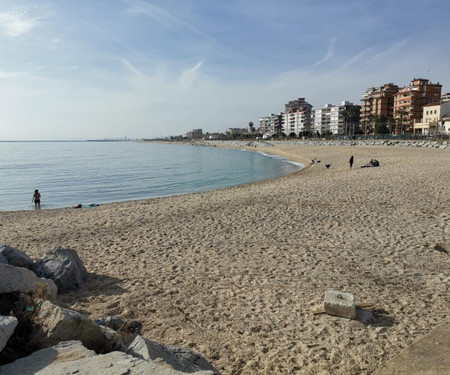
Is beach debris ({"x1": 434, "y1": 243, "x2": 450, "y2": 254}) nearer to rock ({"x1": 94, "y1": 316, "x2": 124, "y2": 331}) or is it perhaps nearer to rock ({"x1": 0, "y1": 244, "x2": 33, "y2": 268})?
rock ({"x1": 94, "y1": 316, "x2": 124, "y2": 331})

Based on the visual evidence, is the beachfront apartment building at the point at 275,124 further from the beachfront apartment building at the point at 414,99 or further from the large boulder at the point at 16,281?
the large boulder at the point at 16,281

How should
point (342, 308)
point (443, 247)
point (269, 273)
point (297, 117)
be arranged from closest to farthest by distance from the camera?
point (342, 308), point (269, 273), point (443, 247), point (297, 117)

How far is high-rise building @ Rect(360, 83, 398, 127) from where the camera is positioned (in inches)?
4067

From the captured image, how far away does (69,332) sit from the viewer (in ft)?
11.0

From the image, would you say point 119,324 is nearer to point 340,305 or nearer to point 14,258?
point 14,258

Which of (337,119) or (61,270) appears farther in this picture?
(337,119)

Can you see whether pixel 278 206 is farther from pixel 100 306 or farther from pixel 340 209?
pixel 100 306

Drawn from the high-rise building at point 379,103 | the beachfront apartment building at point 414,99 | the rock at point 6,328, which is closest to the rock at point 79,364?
the rock at point 6,328

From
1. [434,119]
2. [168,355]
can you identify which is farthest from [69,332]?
[434,119]

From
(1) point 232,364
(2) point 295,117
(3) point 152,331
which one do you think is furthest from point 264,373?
(2) point 295,117

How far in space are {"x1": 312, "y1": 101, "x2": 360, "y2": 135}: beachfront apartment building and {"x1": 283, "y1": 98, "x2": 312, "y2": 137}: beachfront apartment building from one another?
13.6 ft

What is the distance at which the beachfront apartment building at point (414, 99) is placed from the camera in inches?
3553

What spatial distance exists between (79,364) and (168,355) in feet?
2.66

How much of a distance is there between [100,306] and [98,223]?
7266 mm
